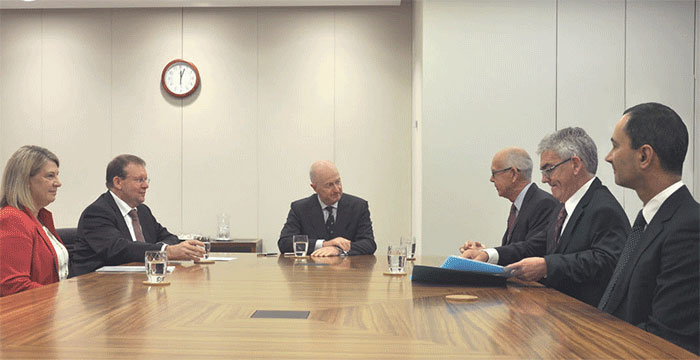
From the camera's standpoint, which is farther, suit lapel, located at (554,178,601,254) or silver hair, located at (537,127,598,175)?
silver hair, located at (537,127,598,175)

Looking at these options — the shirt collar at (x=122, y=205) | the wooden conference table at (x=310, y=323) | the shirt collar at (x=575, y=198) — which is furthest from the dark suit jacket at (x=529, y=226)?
the shirt collar at (x=122, y=205)

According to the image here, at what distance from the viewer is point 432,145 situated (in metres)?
5.92

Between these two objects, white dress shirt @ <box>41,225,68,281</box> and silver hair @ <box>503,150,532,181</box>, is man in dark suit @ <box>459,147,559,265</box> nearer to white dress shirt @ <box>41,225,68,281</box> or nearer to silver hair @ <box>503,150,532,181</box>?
silver hair @ <box>503,150,532,181</box>

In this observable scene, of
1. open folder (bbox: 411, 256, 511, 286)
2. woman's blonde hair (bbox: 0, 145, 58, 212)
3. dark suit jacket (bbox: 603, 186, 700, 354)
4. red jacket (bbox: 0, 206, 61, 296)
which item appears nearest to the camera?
dark suit jacket (bbox: 603, 186, 700, 354)

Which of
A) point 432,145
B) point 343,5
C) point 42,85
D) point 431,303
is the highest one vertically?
point 343,5

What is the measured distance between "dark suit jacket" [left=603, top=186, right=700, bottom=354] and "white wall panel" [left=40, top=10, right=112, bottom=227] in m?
6.17

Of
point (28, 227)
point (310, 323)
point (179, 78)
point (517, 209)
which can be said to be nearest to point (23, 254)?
point (28, 227)

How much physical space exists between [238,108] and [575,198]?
4.62m

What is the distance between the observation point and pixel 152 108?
23.9 feet

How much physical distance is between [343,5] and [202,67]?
157cm

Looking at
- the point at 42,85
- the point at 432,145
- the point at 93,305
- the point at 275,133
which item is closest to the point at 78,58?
the point at 42,85

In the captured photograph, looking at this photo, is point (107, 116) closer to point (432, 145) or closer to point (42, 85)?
point (42, 85)

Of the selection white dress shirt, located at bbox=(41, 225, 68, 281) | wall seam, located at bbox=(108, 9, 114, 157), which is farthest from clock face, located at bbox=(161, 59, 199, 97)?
white dress shirt, located at bbox=(41, 225, 68, 281)

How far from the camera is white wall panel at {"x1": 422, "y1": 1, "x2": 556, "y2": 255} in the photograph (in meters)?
5.92
